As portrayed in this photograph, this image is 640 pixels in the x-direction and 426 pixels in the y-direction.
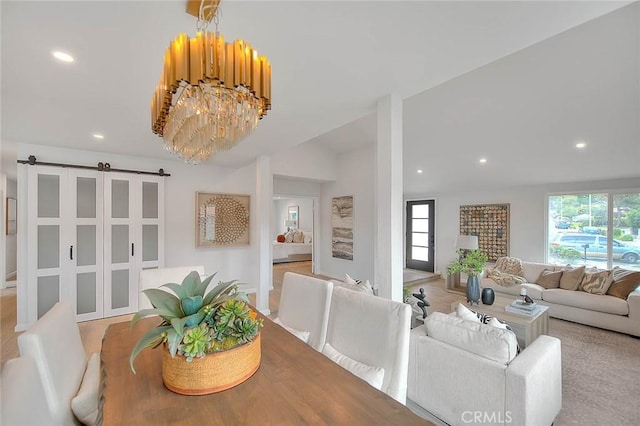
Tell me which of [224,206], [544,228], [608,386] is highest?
[224,206]

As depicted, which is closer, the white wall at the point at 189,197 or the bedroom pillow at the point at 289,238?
the white wall at the point at 189,197

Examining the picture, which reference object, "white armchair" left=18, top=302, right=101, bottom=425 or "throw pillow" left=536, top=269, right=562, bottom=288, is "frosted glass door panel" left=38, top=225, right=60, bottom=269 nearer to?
"white armchair" left=18, top=302, right=101, bottom=425

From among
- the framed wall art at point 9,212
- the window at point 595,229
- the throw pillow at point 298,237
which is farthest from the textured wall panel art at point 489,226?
the framed wall art at point 9,212

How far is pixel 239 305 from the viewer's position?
3.74 feet

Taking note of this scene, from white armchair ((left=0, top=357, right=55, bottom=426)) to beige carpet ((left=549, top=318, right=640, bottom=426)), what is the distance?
2875mm

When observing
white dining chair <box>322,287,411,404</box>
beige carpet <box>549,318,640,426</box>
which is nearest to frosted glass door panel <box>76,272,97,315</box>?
white dining chair <box>322,287,411,404</box>

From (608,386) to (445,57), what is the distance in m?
3.00

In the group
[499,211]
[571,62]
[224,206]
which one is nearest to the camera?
[571,62]

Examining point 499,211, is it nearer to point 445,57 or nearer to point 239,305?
point 445,57

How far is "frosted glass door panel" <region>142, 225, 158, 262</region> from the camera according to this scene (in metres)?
4.13

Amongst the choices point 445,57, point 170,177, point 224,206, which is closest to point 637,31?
point 445,57

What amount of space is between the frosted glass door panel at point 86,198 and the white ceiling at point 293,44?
56.9 inches

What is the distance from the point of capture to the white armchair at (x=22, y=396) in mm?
738

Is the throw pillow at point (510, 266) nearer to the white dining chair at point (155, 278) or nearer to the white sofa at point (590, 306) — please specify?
the white sofa at point (590, 306)
